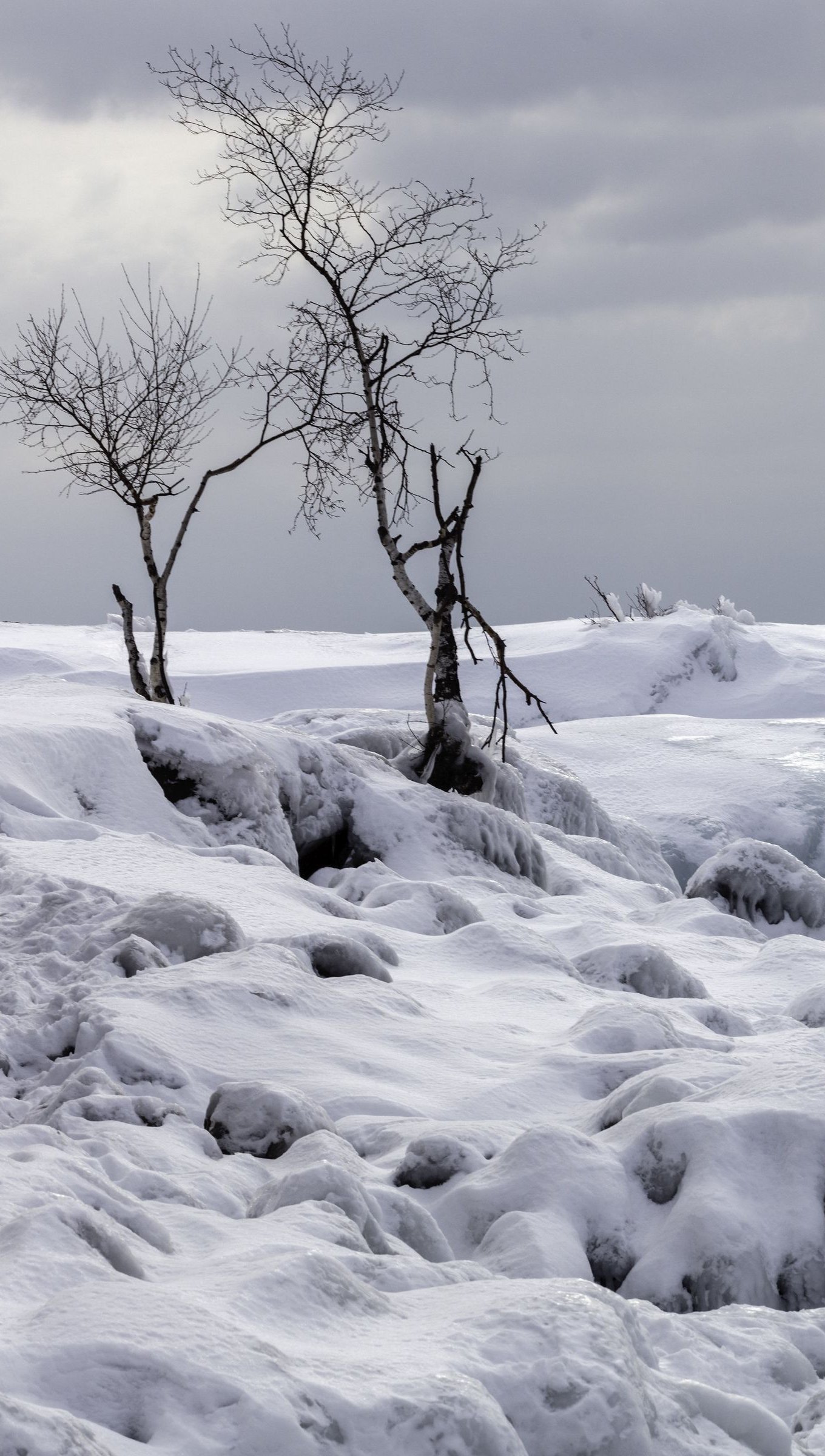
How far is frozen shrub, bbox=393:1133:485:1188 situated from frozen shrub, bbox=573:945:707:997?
2534mm

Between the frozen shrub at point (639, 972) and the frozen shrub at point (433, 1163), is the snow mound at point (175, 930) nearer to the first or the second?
the frozen shrub at point (433, 1163)

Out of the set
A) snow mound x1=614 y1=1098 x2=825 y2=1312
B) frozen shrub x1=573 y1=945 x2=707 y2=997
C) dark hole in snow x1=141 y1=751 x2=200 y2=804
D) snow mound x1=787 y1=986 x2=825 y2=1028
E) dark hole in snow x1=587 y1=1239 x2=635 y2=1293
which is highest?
dark hole in snow x1=141 y1=751 x2=200 y2=804

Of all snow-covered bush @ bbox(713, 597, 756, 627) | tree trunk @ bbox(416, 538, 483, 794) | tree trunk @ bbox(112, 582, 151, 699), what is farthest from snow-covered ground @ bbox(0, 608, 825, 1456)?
snow-covered bush @ bbox(713, 597, 756, 627)

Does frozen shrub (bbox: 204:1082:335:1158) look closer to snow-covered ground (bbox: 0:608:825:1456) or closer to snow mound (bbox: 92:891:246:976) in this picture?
snow-covered ground (bbox: 0:608:825:1456)

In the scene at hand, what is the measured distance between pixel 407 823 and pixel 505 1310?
252 inches

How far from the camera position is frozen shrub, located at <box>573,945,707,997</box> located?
547cm

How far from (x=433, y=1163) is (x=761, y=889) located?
20.6ft

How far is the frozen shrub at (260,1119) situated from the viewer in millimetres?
3064

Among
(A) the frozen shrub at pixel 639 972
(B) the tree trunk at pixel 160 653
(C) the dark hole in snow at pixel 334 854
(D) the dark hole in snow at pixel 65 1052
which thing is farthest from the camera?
(B) the tree trunk at pixel 160 653

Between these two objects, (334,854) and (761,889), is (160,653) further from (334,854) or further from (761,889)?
(761,889)

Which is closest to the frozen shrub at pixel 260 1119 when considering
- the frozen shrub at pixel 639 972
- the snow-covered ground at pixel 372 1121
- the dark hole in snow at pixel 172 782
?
the snow-covered ground at pixel 372 1121

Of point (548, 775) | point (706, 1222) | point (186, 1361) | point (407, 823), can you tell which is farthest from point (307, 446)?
Answer: point (186, 1361)

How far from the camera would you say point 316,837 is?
26.9ft

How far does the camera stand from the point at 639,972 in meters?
5.55
